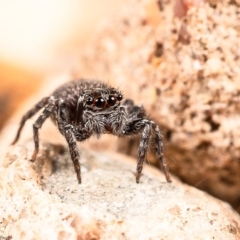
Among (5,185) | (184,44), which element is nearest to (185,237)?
(5,185)

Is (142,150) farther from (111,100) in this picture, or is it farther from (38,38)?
(38,38)

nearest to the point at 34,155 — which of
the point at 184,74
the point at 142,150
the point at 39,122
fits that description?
the point at 39,122

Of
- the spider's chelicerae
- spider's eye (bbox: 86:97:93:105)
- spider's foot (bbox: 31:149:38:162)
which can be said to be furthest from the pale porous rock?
spider's eye (bbox: 86:97:93:105)

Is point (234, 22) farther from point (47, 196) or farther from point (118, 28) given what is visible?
point (47, 196)

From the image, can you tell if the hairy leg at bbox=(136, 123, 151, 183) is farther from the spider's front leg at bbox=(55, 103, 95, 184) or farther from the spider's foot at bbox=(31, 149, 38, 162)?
the spider's foot at bbox=(31, 149, 38, 162)

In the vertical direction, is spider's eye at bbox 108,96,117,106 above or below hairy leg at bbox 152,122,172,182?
above
